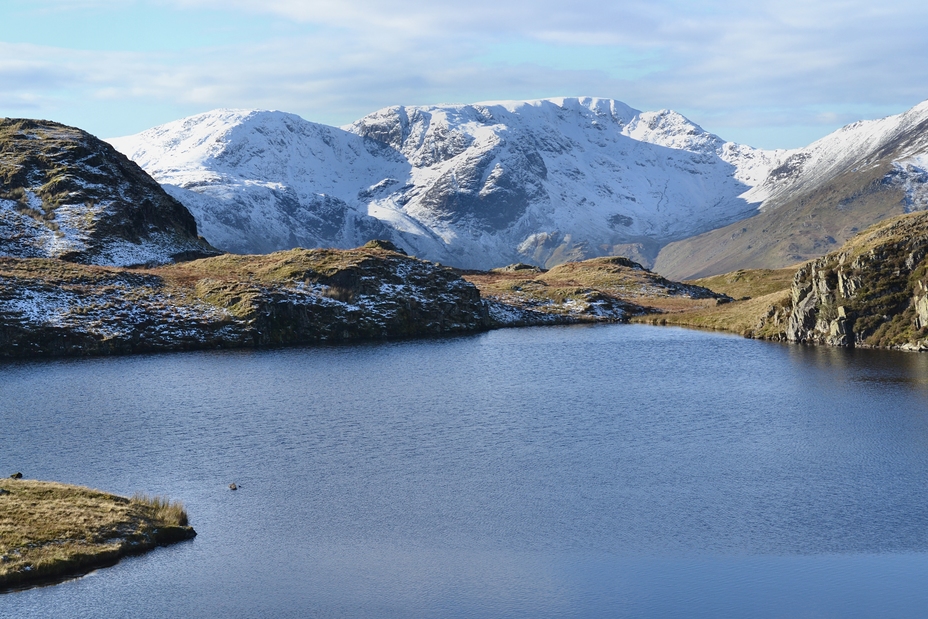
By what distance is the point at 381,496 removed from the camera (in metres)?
54.0

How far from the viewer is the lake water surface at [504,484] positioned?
131ft

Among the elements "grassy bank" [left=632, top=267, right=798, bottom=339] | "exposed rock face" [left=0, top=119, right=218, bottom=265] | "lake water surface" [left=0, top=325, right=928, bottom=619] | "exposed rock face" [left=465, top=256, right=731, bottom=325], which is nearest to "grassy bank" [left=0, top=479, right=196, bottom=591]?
"lake water surface" [left=0, top=325, right=928, bottom=619]

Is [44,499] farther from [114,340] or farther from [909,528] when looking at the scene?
[114,340]

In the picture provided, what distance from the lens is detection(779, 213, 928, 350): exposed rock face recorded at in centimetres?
10650

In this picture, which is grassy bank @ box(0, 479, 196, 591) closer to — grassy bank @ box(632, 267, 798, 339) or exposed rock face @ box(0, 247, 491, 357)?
exposed rock face @ box(0, 247, 491, 357)

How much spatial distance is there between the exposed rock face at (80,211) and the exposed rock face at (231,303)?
1547 centimetres

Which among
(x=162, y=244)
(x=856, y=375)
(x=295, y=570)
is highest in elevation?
(x=162, y=244)

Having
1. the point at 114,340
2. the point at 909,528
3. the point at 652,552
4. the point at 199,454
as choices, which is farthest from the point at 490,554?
the point at 114,340

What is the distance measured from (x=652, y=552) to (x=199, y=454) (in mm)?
32146

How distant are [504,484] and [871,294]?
70106 millimetres

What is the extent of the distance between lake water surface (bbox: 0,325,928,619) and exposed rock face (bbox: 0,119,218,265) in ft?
231

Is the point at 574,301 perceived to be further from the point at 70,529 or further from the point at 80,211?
the point at 70,529

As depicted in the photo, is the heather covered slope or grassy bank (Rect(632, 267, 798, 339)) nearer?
the heather covered slope

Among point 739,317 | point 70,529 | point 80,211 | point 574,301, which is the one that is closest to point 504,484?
point 70,529
